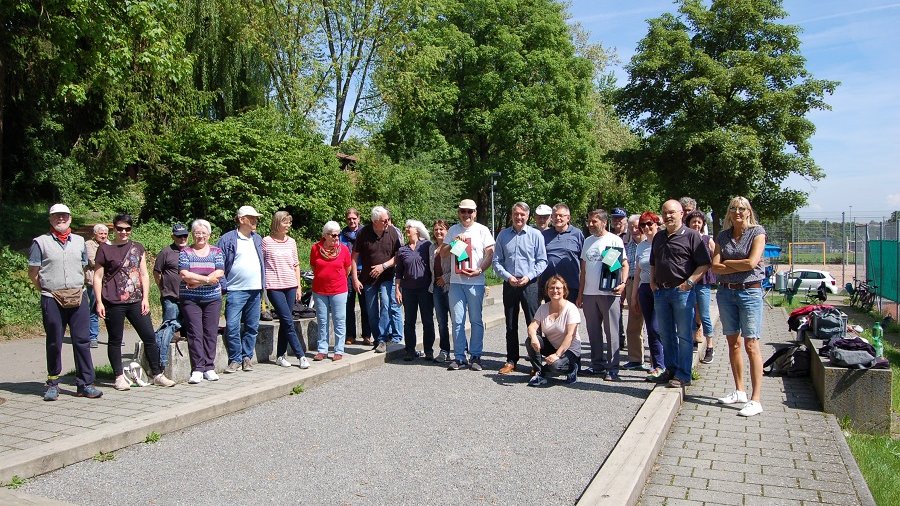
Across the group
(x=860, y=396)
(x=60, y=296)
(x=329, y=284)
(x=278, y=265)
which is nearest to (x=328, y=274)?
(x=329, y=284)

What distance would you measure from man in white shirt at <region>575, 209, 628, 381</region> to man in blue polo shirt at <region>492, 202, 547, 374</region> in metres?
0.51

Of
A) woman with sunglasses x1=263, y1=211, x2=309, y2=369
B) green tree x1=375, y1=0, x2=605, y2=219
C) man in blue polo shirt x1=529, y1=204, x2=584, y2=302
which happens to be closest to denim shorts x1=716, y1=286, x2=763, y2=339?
man in blue polo shirt x1=529, y1=204, x2=584, y2=302

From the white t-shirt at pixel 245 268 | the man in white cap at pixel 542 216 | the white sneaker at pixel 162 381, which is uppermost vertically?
the man in white cap at pixel 542 216

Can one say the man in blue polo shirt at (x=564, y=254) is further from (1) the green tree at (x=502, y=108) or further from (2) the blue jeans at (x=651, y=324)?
(1) the green tree at (x=502, y=108)

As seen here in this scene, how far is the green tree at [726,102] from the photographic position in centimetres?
2944

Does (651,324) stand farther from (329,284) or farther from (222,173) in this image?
(222,173)

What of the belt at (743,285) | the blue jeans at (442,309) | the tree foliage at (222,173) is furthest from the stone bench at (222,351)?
the tree foliage at (222,173)

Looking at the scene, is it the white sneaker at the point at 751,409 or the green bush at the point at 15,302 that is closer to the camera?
the white sneaker at the point at 751,409

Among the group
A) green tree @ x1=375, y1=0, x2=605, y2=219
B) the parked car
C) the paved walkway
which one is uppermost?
green tree @ x1=375, y1=0, x2=605, y2=219

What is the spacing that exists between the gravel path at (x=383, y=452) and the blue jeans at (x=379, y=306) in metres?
1.87

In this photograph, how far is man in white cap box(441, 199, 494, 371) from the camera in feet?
27.4

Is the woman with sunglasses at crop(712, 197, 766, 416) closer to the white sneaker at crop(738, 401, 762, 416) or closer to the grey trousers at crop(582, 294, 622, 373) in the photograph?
the white sneaker at crop(738, 401, 762, 416)

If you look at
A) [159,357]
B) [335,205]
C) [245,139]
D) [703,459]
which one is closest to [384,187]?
[335,205]

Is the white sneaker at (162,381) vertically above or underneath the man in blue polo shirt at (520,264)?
underneath
